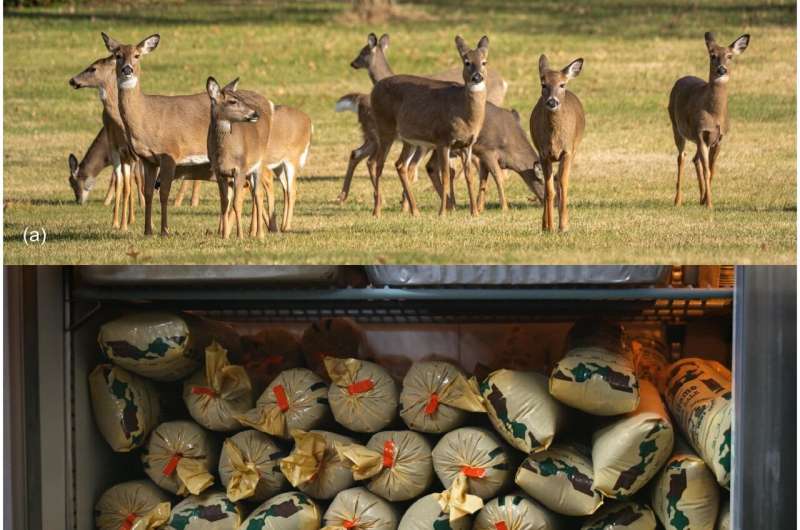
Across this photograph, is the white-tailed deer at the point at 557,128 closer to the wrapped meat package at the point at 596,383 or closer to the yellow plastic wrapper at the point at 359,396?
the wrapped meat package at the point at 596,383

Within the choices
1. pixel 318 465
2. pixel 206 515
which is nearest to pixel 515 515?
pixel 318 465

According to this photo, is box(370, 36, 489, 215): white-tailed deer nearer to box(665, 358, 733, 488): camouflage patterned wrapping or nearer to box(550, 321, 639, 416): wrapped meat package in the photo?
box(550, 321, 639, 416): wrapped meat package

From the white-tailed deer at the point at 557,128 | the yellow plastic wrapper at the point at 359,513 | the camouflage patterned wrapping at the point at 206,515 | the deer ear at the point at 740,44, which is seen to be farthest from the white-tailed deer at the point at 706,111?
the camouflage patterned wrapping at the point at 206,515

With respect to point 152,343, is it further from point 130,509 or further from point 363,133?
point 363,133

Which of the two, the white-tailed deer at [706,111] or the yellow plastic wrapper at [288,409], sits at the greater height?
the white-tailed deer at [706,111]

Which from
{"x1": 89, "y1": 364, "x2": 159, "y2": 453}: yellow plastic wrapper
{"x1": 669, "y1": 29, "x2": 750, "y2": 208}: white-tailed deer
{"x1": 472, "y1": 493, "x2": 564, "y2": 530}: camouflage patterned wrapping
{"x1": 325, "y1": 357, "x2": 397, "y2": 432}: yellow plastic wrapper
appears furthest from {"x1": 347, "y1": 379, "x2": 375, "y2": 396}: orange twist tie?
{"x1": 669, "y1": 29, "x2": 750, "y2": 208}: white-tailed deer

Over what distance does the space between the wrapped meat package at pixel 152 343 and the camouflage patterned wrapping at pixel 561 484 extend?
2.43ft

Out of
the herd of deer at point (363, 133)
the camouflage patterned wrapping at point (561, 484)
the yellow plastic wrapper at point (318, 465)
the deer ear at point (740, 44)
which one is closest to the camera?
the deer ear at point (740, 44)

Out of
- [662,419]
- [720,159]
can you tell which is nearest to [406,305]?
[662,419]

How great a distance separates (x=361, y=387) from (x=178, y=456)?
1.39 feet

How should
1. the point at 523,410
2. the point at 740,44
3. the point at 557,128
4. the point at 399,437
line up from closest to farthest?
the point at 740,44 < the point at 557,128 < the point at 523,410 < the point at 399,437

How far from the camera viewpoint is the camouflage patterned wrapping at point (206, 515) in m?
2.24

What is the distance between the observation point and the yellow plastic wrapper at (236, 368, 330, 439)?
2281 millimetres

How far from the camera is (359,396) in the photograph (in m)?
2.25
